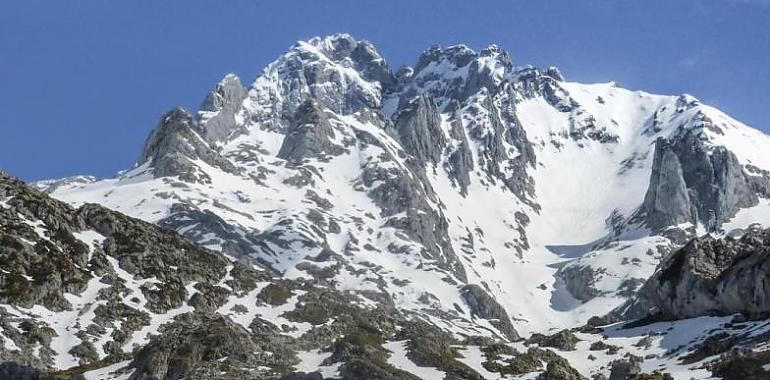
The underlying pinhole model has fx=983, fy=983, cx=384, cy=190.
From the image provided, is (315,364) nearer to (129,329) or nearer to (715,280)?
(129,329)

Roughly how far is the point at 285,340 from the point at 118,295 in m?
33.2

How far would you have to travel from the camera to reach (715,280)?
559 ft

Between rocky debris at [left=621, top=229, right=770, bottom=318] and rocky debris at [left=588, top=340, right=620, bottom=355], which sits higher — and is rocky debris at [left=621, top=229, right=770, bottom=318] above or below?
above

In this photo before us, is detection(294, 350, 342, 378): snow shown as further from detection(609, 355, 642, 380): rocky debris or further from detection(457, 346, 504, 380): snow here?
detection(609, 355, 642, 380): rocky debris

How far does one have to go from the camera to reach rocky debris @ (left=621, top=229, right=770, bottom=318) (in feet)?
516

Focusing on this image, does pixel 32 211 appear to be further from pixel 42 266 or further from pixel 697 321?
pixel 697 321

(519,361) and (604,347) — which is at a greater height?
(604,347)

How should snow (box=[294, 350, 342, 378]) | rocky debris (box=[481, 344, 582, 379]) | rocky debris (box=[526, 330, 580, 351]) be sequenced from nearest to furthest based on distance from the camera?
snow (box=[294, 350, 342, 378]) → rocky debris (box=[481, 344, 582, 379]) → rocky debris (box=[526, 330, 580, 351])

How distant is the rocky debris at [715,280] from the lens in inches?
6196

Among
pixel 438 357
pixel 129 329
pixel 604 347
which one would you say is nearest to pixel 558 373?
pixel 438 357

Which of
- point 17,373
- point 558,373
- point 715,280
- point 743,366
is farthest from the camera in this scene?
point 715,280

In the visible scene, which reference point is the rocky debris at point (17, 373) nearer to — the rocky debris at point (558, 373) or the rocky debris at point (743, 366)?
the rocky debris at point (743, 366)

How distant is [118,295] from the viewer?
188 meters

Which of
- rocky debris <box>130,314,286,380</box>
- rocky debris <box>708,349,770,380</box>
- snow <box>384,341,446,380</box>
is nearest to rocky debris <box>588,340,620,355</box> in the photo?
snow <box>384,341,446,380</box>
